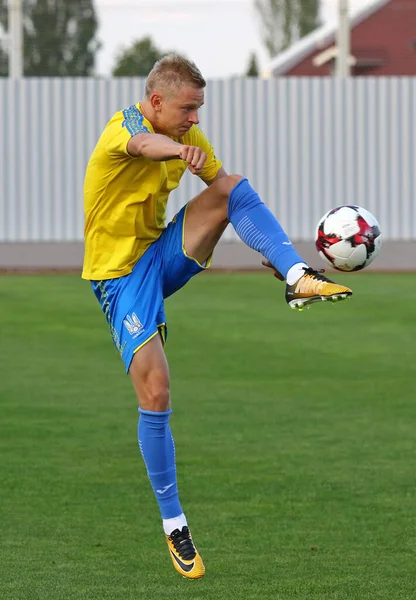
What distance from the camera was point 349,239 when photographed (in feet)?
21.3

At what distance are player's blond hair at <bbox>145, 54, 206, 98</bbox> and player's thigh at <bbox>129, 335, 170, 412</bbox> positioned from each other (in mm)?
1122

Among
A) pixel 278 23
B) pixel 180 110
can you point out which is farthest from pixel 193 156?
pixel 278 23

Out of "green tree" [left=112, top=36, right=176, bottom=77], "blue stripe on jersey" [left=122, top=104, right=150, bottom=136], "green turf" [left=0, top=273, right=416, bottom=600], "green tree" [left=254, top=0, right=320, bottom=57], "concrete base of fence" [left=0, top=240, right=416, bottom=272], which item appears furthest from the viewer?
"green tree" [left=254, top=0, right=320, bottom=57]

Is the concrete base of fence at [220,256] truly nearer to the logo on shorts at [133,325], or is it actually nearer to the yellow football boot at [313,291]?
the logo on shorts at [133,325]

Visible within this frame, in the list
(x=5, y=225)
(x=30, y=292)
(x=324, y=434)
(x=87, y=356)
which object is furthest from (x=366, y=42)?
(x=324, y=434)

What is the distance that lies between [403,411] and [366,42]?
4736 cm

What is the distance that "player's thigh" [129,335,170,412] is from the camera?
607 centimetres

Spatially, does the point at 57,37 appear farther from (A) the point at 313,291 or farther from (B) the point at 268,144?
(A) the point at 313,291

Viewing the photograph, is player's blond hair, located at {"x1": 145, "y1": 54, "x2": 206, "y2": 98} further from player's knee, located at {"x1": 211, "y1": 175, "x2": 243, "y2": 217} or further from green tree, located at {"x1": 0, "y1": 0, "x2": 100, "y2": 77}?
green tree, located at {"x1": 0, "y1": 0, "x2": 100, "y2": 77}

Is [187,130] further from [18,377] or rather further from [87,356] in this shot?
[87,356]

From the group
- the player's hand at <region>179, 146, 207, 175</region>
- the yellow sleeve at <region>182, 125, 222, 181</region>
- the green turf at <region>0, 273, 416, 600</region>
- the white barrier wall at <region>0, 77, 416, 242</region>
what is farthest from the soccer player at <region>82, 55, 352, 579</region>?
the white barrier wall at <region>0, 77, 416, 242</region>

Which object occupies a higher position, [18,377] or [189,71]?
[189,71]

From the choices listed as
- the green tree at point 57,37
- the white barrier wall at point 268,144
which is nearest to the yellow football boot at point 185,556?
the white barrier wall at point 268,144

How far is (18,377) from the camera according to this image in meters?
12.0
